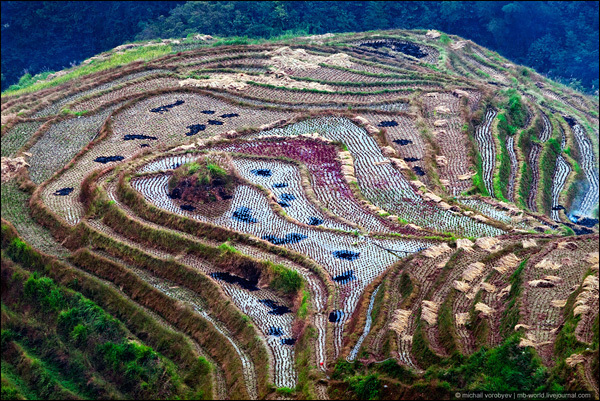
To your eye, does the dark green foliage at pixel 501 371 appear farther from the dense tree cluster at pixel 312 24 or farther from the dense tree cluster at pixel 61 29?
the dense tree cluster at pixel 61 29

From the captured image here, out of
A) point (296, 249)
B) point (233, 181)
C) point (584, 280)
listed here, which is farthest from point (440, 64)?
point (584, 280)

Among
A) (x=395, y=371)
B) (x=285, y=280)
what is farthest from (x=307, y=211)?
(x=395, y=371)

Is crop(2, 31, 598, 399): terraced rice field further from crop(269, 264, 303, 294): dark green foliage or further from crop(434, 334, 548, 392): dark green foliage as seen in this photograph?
crop(434, 334, 548, 392): dark green foliage

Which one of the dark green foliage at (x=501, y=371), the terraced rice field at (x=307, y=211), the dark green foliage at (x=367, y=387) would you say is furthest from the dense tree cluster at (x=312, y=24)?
the dark green foliage at (x=501, y=371)

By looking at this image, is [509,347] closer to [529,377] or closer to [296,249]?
[529,377]

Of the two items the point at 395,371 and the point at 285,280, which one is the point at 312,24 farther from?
the point at 395,371
